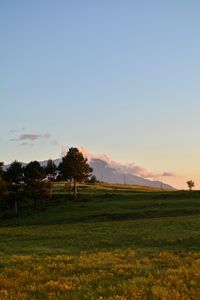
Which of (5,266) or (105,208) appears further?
(105,208)

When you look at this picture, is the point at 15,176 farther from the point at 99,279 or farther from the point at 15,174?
the point at 99,279

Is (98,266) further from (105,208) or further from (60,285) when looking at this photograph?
(105,208)

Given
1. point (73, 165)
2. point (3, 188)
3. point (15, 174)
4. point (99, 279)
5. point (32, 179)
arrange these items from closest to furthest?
point (99, 279) < point (3, 188) < point (32, 179) < point (15, 174) < point (73, 165)

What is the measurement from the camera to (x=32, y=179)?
299 ft

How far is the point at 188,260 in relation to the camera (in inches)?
1006

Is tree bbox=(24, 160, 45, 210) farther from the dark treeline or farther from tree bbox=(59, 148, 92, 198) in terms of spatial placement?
tree bbox=(59, 148, 92, 198)

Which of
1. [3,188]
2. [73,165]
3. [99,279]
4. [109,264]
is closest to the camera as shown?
[99,279]

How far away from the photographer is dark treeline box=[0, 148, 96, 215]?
9012cm

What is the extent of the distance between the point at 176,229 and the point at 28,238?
601 inches

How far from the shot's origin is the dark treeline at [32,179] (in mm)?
90125

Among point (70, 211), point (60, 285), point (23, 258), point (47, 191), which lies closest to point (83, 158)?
point (47, 191)

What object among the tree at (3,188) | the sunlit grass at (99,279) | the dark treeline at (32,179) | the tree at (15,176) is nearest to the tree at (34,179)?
the dark treeline at (32,179)

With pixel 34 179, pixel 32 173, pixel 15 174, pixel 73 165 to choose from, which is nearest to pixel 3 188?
pixel 34 179

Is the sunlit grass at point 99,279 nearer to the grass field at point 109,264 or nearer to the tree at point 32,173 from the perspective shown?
the grass field at point 109,264
